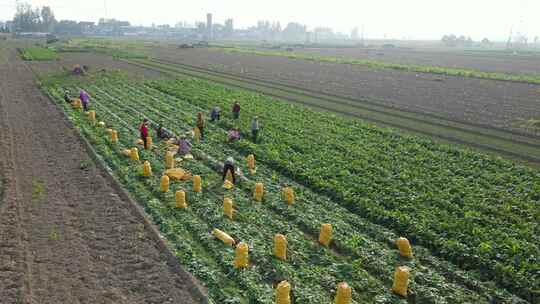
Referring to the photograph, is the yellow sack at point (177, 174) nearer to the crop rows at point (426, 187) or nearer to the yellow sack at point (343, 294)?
the crop rows at point (426, 187)

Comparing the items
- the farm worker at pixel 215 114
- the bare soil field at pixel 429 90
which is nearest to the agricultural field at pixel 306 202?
the bare soil field at pixel 429 90

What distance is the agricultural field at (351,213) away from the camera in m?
12.5

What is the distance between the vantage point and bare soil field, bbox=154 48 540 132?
1501 inches

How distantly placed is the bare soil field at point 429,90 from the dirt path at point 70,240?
29.3m

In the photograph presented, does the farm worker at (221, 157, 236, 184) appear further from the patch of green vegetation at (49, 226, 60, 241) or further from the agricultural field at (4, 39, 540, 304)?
the patch of green vegetation at (49, 226, 60, 241)

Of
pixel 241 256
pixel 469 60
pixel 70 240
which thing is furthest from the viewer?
pixel 469 60

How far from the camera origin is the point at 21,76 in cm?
5138

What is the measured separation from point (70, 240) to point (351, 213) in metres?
10.2

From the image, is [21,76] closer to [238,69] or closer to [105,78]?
[105,78]

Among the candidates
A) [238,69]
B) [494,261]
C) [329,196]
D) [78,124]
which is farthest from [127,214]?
[238,69]

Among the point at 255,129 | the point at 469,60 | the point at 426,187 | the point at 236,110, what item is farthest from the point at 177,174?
the point at 469,60

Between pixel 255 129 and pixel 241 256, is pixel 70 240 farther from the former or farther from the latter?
pixel 255 129

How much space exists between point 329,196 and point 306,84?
122 feet

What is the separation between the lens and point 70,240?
14203 millimetres
